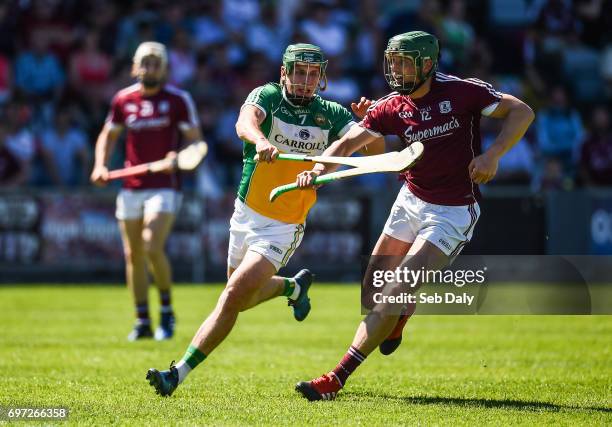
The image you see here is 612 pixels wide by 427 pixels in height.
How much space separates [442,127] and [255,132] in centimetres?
130

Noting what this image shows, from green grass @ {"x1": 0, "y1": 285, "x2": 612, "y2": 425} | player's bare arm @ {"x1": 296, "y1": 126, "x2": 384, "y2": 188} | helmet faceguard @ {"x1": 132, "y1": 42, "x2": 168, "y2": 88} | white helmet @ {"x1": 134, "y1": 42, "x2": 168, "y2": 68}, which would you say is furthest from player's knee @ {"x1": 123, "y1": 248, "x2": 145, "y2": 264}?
player's bare arm @ {"x1": 296, "y1": 126, "x2": 384, "y2": 188}

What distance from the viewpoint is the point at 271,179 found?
827 centimetres

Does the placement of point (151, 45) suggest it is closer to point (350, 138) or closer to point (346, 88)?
point (350, 138)

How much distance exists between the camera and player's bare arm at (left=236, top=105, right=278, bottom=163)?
754 centimetres

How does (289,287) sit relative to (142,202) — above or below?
below

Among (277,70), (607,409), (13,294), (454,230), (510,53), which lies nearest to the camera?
(607,409)

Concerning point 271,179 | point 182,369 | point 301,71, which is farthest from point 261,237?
point 301,71

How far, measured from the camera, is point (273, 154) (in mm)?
7527

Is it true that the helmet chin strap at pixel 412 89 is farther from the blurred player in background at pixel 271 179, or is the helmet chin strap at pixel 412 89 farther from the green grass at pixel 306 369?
the green grass at pixel 306 369

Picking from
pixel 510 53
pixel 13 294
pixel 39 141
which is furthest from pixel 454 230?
pixel 510 53

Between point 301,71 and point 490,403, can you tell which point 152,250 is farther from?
point 490,403

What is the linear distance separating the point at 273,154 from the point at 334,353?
3.53 meters

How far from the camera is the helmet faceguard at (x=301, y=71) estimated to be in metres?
7.96

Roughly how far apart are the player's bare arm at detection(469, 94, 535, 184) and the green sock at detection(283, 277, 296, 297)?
2041 millimetres
